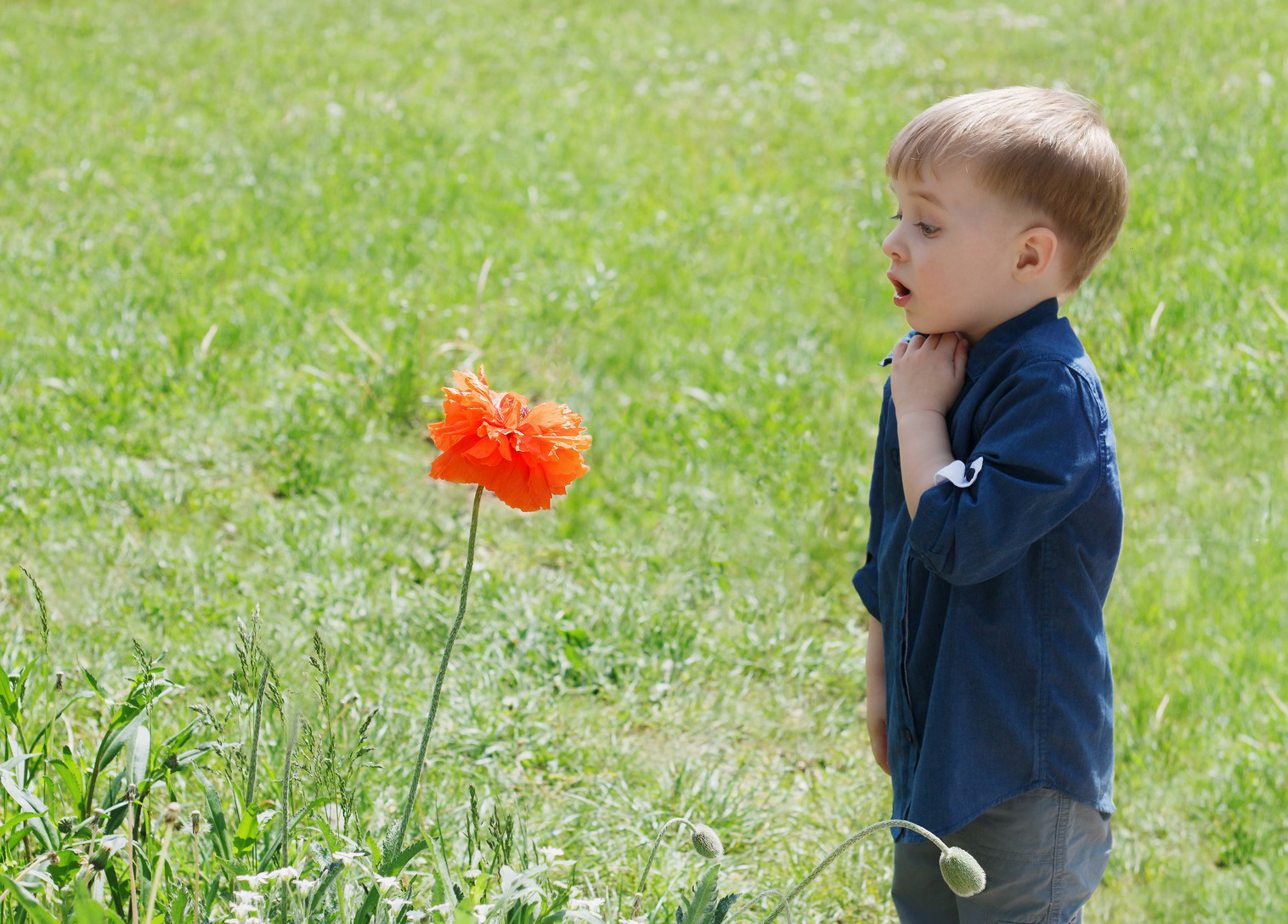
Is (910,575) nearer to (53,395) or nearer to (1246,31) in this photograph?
(53,395)

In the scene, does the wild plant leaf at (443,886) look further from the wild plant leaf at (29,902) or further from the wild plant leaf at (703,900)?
the wild plant leaf at (29,902)

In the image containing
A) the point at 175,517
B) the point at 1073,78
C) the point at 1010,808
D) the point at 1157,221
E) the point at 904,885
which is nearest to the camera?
the point at 1010,808

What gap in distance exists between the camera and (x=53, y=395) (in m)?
4.09

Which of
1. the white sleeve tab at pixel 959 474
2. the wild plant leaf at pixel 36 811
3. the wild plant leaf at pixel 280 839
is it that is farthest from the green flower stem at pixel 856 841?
the wild plant leaf at pixel 36 811

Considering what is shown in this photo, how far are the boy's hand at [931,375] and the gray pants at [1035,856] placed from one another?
2.02ft

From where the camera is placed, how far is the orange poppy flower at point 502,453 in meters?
1.55

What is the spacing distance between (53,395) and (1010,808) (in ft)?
11.5

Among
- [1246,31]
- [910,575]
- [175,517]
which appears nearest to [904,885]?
[910,575]

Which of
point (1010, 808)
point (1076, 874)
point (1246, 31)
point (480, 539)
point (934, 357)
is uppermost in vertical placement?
point (1246, 31)

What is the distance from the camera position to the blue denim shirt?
1689mm

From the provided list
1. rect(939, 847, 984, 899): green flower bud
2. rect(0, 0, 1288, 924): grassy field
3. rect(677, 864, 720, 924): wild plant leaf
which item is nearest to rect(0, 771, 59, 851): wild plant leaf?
rect(0, 0, 1288, 924): grassy field

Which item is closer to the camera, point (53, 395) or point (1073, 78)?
point (53, 395)

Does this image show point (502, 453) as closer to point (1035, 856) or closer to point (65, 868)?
point (65, 868)

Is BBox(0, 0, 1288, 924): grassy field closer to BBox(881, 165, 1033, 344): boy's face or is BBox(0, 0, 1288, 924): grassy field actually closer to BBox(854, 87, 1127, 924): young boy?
BBox(854, 87, 1127, 924): young boy
